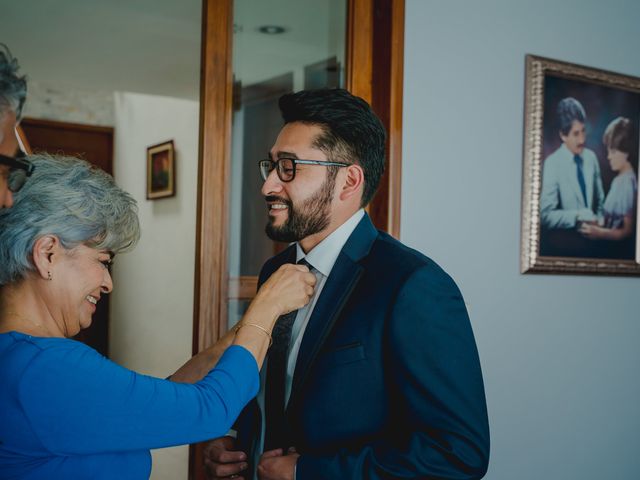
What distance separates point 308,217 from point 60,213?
623mm

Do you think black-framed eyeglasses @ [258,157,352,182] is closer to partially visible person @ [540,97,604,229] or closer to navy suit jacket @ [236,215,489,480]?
navy suit jacket @ [236,215,489,480]

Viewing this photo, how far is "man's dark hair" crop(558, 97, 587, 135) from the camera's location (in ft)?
9.81

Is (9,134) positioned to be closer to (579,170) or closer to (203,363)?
(203,363)

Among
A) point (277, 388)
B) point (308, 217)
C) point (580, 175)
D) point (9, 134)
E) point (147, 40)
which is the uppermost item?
point (147, 40)

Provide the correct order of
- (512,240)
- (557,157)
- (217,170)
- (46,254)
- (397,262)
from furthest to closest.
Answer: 1. (557,157)
2. (512,240)
3. (217,170)
4. (397,262)
5. (46,254)

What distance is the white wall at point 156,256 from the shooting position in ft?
17.6

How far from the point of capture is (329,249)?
1.73 m

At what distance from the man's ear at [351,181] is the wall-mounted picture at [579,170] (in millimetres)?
1380

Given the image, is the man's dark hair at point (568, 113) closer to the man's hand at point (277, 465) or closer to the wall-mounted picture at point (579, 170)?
the wall-mounted picture at point (579, 170)

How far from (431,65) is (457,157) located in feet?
1.27

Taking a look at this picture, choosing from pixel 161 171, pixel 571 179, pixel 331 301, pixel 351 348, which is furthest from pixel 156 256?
pixel 351 348

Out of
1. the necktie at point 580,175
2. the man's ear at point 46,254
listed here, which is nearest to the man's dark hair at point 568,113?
the necktie at point 580,175

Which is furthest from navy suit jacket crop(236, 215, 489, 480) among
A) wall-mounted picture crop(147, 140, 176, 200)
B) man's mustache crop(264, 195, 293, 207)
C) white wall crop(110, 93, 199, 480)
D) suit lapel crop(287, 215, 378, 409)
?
wall-mounted picture crop(147, 140, 176, 200)

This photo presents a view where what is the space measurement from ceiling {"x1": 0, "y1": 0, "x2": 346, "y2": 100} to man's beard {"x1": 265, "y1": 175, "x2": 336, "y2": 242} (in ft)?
3.36
